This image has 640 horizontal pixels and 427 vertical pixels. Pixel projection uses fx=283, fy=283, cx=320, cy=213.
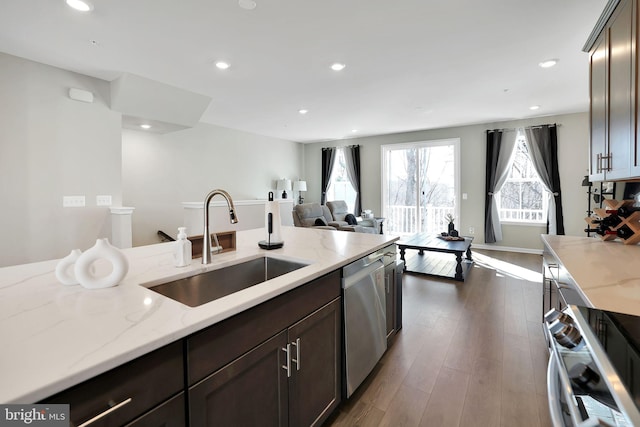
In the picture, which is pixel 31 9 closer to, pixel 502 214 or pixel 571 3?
pixel 571 3

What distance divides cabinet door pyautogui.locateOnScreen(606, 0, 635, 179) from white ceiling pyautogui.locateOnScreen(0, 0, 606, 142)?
0.68 meters

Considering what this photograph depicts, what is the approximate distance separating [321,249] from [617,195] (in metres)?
3.65

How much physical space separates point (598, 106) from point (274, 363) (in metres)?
2.75

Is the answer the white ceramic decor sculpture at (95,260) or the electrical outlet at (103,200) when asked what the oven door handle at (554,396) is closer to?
the white ceramic decor sculpture at (95,260)

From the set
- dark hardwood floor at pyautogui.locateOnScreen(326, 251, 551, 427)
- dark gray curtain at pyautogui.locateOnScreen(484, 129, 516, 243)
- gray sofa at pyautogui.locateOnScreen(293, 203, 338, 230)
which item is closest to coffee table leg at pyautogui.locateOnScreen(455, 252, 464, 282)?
dark hardwood floor at pyautogui.locateOnScreen(326, 251, 551, 427)

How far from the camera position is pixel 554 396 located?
0.86 meters

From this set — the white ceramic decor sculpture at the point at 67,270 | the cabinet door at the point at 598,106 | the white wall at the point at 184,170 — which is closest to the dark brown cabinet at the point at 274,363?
the white ceramic decor sculpture at the point at 67,270

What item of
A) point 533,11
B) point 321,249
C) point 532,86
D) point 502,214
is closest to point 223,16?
point 321,249

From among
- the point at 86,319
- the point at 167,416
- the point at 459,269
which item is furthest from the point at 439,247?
the point at 86,319

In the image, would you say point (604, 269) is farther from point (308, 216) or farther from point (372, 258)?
point (308, 216)

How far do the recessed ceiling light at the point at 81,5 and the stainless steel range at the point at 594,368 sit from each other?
346cm

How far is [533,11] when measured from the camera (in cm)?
226

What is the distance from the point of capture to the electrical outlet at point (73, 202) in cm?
341

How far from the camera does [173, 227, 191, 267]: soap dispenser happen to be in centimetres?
142
